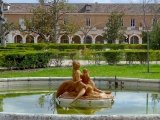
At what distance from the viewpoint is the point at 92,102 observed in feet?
32.9

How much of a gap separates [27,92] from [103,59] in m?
10.9

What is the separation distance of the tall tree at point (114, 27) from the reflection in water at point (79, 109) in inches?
1525

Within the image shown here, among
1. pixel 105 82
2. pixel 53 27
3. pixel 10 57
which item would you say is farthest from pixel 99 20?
pixel 105 82

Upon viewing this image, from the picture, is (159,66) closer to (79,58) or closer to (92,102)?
(79,58)

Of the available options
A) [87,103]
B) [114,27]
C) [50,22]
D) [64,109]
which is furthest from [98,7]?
[64,109]

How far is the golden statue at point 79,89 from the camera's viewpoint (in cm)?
1013

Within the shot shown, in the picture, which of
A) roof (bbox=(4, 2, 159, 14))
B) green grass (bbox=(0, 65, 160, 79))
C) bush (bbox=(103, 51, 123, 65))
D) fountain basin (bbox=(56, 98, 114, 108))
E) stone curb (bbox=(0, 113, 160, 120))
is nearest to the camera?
stone curb (bbox=(0, 113, 160, 120))

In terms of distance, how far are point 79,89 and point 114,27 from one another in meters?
41.8

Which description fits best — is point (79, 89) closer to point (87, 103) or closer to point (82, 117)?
point (87, 103)

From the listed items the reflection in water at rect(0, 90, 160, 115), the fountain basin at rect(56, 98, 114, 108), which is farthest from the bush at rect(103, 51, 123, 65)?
the fountain basin at rect(56, 98, 114, 108)

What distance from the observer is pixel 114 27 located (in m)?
51.5

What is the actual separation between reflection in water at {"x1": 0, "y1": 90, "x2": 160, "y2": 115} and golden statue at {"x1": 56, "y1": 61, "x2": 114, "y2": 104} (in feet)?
1.13

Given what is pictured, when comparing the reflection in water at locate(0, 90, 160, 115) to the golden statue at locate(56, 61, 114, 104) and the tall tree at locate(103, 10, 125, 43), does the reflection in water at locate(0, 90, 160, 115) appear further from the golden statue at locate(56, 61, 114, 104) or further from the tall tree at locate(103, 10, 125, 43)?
the tall tree at locate(103, 10, 125, 43)

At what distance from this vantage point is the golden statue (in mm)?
Answer: 10133
